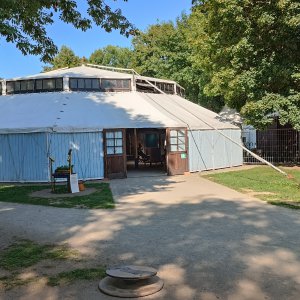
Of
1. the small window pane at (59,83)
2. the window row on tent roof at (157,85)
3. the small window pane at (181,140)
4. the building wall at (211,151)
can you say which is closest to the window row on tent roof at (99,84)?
the small window pane at (59,83)

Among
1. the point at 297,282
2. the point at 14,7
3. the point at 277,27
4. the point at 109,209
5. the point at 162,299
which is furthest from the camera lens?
the point at 277,27

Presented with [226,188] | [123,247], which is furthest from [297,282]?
[226,188]

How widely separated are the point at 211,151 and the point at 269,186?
263 inches

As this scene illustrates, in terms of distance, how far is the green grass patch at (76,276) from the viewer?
5290 mm

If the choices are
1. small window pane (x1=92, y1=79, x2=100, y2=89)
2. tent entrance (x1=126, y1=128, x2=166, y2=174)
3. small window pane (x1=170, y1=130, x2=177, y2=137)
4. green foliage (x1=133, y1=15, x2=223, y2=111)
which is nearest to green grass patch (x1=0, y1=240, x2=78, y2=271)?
small window pane (x1=170, y1=130, x2=177, y2=137)

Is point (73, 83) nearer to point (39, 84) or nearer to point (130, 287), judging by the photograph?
point (39, 84)

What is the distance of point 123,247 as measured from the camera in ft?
22.7

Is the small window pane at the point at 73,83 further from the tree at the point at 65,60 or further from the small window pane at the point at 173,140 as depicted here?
the tree at the point at 65,60

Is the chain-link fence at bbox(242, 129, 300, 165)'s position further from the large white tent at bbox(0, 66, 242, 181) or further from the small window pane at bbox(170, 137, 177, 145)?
the small window pane at bbox(170, 137, 177, 145)

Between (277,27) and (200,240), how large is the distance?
41.2 ft

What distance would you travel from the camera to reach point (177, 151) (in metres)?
18.8

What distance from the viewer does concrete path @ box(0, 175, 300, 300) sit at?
16.4ft

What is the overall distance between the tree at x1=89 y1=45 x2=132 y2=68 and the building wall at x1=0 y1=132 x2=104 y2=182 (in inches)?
1524

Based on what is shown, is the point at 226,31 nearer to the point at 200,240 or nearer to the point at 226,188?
the point at 226,188
